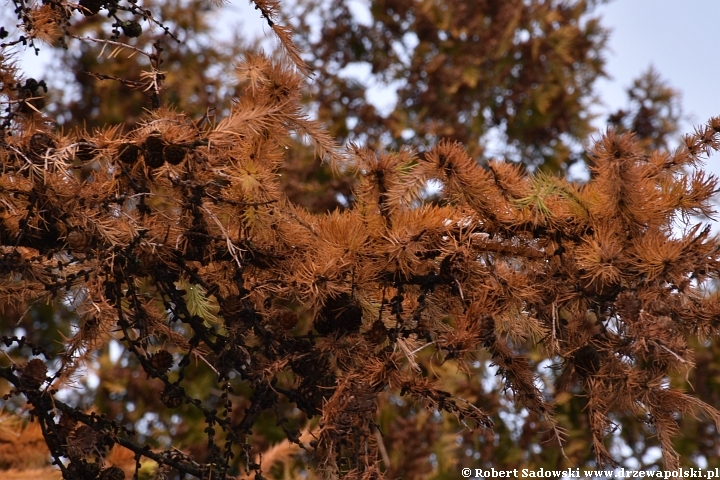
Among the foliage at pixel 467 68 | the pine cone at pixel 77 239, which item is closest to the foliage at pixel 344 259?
the pine cone at pixel 77 239

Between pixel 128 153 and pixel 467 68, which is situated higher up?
pixel 467 68

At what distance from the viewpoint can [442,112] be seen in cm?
473

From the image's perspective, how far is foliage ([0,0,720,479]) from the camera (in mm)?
1559

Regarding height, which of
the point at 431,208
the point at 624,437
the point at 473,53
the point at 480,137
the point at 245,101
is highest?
the point at 473,53

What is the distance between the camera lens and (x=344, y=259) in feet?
5.28

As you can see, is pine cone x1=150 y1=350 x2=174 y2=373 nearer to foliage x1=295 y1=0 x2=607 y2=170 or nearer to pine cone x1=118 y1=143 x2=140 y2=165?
pine cone x1=118 y1=143 x2=140 y2=165

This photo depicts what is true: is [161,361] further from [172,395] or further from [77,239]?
[77,239]

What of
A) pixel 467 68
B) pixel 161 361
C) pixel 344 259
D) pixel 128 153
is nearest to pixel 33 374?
pixel 161 361

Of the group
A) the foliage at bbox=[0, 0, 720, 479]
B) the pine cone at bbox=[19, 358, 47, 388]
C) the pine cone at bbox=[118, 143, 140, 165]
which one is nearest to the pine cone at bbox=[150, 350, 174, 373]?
the foliage at bbox=[0, 0, 720, 479]

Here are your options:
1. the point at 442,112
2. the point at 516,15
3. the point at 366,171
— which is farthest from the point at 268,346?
the point at 516,15

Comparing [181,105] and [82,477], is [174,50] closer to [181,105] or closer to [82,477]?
[181,105]

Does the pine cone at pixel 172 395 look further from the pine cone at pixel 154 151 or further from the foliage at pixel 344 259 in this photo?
the pine cone at pixel 154 151

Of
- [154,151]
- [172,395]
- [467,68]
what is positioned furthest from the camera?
[467,68]

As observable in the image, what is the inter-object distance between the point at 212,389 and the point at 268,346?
8.91 feet
